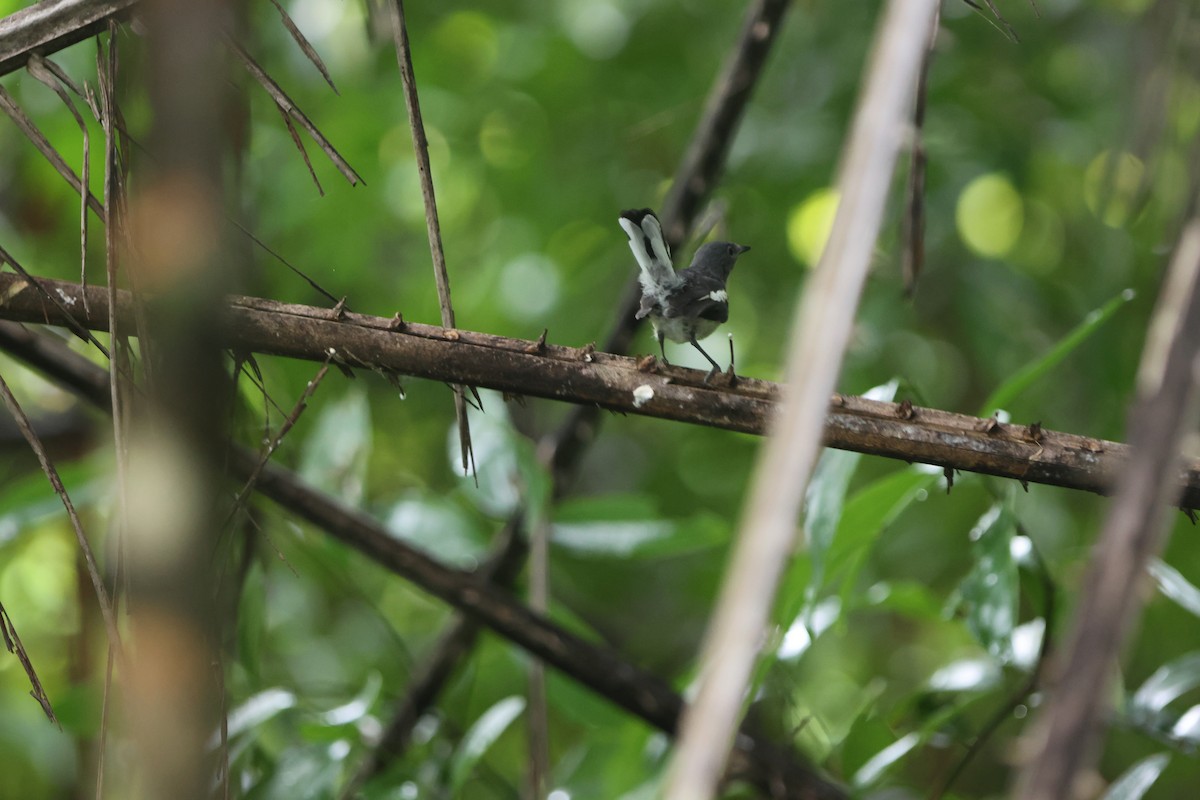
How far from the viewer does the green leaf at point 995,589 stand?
1.88 metres

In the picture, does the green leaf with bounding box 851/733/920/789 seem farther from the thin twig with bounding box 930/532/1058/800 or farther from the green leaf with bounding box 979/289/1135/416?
the green leaf with bounding box 979/289/1135/416

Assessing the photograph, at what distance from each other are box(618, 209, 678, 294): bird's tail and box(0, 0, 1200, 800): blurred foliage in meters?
0.52

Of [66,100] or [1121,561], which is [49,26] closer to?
[66,100]

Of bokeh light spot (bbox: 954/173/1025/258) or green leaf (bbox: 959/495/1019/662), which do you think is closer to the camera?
green leaf (bbox: 959/495/1019/662)

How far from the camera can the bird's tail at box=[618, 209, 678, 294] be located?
90.5 inches

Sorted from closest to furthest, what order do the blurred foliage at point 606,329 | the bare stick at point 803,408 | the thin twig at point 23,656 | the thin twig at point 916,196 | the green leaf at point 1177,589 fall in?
the bare stick at point 803,408
the thin twig at point 23,656
the thin twig at point 916,196
the green leaf at point 1177,589
the blurred foliage at point 606,329

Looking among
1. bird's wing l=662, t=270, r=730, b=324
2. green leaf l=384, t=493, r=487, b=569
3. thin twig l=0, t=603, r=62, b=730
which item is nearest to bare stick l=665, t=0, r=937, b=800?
thin twig l=0, t=603, r=62, b=730

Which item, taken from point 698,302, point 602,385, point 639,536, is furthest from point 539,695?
point 602,385

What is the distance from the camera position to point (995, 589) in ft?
6.22

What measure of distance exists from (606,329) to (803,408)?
2.76 meters

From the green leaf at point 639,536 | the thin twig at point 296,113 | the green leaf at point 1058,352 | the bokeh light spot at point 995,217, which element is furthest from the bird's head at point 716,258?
the bokeh light spot at point 995,217

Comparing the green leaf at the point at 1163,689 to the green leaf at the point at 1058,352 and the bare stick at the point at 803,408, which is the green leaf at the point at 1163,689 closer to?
the green leaf at the point at 1058,352

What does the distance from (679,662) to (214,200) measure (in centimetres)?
416

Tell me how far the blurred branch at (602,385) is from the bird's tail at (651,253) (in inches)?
34.9
